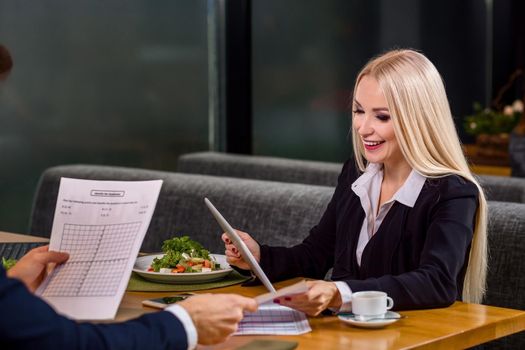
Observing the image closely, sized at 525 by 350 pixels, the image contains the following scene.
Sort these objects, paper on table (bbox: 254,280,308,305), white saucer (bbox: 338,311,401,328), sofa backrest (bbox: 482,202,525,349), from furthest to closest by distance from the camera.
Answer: sofa backrest (bbox: 482,202,525,349) → white saucer (bbox: 338,311,401,328) → paper on table (bbox: 254,280,308,305)

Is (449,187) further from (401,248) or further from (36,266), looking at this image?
(36,266)

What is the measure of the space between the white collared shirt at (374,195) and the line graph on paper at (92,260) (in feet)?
2.39

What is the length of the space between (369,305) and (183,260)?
0.61 meters

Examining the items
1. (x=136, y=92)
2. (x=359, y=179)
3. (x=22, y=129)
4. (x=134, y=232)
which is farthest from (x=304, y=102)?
(x=134, y=232)

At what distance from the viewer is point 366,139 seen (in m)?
2.45

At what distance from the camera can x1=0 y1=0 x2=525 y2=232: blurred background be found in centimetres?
473

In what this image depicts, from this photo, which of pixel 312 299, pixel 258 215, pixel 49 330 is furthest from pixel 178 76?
pixel 49 330

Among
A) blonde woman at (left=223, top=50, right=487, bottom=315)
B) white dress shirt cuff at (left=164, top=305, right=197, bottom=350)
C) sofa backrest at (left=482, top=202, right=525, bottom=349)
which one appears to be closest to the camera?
white dress shirt cuff at (left=164, top=305, right=197, bottom=350)

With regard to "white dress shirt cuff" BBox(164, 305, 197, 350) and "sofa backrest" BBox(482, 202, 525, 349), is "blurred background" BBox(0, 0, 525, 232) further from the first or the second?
"white dress shirt cuff" BBox(164, 305, 197, 350)

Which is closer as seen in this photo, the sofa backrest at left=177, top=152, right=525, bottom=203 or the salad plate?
the salad plate

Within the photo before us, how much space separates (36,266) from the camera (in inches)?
83.7

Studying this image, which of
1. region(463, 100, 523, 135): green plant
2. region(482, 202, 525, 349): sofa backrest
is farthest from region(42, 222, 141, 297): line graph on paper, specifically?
region(463, 100, 523, 135): green plant

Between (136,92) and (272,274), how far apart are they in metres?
2.75

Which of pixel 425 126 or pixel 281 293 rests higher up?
pixel 425 126
